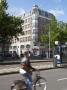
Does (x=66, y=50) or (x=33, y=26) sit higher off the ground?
(x=33, y=26)

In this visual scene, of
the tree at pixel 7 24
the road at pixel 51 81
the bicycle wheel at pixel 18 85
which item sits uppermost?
the tree at pixel 7 24

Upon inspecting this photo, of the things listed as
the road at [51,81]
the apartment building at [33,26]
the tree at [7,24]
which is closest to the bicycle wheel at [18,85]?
the road at [51,81]

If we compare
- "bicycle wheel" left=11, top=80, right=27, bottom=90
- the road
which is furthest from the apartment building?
"bicycle wheel" left=11, top=80, right=27, bottom=90

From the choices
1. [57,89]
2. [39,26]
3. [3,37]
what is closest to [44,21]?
[39,26]

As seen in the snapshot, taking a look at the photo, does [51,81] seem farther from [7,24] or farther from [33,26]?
[33,26]

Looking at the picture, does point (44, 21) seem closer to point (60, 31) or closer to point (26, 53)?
point (60, 31)

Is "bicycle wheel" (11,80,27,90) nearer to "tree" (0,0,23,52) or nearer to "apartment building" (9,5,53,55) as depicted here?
"tree" (0,0,23,52)

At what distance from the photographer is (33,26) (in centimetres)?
12656

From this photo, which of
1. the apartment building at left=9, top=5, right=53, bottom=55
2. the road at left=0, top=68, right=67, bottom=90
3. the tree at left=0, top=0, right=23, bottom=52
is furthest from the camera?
the apartment building at left=9, top=5, right=53, bottom=55

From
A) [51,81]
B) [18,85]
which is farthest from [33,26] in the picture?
[18,85]

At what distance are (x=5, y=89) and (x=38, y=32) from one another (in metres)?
113

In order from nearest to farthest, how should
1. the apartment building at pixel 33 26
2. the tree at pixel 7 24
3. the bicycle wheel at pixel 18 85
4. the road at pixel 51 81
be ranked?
the bicycle wheel at pixel 18 85 < the road at pixel 51 81 < the tree at pixel 7 24 < the apartment building at pixel 33 26

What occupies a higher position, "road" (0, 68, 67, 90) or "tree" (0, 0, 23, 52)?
"tree" (0, 0, 23, 52)

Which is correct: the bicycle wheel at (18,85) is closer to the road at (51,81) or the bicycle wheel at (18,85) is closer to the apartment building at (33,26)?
the road at (51,81)
